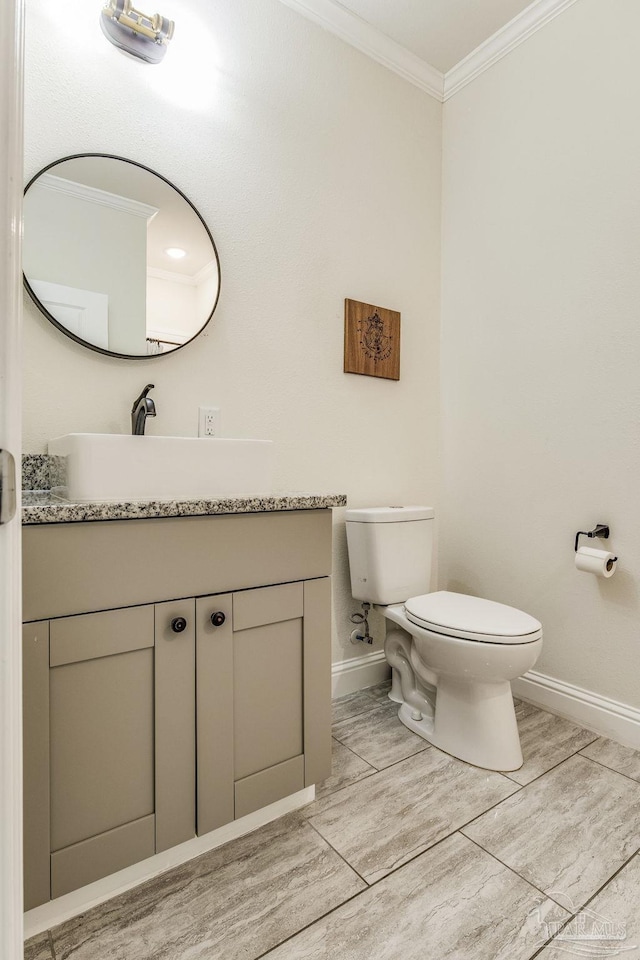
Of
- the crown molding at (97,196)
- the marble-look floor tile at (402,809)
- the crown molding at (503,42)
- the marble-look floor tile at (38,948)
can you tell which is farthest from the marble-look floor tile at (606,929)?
the crown molding at (503,42)

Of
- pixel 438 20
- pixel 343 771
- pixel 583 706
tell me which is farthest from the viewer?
pixel 438 20

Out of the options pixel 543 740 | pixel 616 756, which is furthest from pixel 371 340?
pixel 616 756

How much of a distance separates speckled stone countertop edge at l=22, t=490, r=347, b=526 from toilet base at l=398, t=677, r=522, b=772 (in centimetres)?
78

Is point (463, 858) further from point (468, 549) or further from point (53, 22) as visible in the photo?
point (53, 22)

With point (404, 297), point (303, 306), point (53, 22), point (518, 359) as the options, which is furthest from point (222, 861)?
point (53, 22)

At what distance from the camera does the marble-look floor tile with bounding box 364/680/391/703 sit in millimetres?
2052

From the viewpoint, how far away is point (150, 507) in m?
1.07

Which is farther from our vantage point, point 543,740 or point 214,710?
point 543,740

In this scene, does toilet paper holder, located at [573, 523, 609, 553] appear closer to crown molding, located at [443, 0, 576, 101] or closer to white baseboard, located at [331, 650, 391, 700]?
white baseboard, located at [331, 650, 391, 700]

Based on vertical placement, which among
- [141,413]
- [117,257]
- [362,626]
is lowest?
[362,626]

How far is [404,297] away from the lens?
7.32 feet

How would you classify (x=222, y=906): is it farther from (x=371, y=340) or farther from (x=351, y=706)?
(x=371, y=340)

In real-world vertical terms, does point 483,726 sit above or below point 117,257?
below

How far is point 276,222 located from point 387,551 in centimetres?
127
